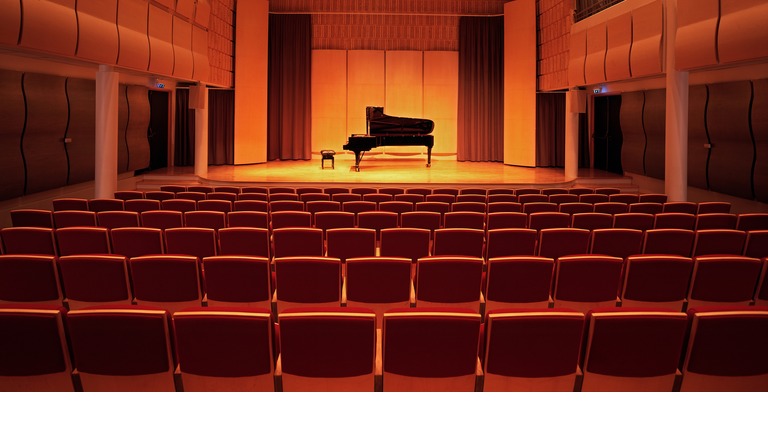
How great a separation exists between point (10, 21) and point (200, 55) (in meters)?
6.59

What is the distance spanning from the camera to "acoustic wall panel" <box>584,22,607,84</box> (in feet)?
39.3

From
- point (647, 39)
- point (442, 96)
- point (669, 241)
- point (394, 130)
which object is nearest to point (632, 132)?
point (647, 39)

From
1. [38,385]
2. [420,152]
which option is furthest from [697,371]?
[420,152]

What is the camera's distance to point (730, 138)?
30.5 ft

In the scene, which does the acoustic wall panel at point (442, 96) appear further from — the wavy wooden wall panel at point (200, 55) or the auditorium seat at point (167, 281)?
the auditorium seat at point (167, 281)

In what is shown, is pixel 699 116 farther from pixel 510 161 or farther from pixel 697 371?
pixel 697 371

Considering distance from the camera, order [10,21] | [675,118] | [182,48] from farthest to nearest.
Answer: [182,48] < [675,118] < [10,21]

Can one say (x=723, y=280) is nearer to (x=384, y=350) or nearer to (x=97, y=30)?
(x=384, y=350)

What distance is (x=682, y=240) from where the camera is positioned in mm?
4930

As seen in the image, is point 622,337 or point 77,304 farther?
point 77,304

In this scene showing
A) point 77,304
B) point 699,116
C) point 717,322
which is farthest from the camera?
point 699,116

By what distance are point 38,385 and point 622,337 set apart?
270 centimetres

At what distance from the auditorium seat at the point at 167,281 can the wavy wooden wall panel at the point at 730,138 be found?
868cm

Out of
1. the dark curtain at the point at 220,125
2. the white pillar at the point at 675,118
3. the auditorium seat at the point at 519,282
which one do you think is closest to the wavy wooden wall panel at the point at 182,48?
the dark curtain at the point at 220,125
